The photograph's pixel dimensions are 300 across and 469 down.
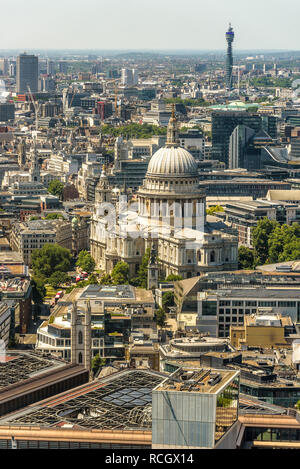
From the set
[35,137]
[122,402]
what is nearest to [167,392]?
[122,402]

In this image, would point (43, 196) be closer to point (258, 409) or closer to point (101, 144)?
point (101, 144)

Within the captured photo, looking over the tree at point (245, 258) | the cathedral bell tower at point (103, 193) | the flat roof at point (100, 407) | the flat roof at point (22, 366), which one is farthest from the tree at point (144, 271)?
the flat roof at point (100, 407)

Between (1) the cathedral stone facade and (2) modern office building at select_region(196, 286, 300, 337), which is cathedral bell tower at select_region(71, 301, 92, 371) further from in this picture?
(1) the cathedral stone facade

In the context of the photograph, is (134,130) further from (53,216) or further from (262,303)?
(262,303)

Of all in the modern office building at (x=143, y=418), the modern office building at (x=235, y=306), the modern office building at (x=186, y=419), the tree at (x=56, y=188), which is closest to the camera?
the modern office building at (x=186, y=419)

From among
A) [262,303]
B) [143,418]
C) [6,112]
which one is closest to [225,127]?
[6,112]

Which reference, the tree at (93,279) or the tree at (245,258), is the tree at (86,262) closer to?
the tree at (93,279)
